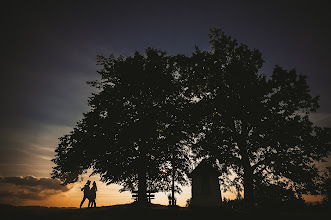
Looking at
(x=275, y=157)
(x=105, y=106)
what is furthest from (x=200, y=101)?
(x=105, y=106)

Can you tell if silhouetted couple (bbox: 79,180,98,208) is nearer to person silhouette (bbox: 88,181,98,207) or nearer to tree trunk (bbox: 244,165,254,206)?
person silhouette (bbox: 88,181,98,207)

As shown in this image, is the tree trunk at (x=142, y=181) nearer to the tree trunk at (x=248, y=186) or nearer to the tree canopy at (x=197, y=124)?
the tree canopy at (x=197, y=124)

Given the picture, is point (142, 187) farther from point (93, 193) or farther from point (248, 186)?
point (248, 186)

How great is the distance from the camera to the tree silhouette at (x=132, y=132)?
2011 centimetres

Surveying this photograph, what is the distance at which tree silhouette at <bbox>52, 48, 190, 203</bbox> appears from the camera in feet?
66.0

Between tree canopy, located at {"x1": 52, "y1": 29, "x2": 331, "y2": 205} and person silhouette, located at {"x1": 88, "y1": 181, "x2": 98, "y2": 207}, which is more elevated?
tree canopy, located at {"x1": 52, "y1": 29, "x2": 331, "y2": 205}

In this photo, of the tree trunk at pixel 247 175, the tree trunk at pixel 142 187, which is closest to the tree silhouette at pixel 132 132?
the tree trunk at pixel 142 187

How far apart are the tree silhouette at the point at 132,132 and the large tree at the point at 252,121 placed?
3.25m

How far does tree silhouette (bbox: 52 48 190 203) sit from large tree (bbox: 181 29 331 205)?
10.7 ft

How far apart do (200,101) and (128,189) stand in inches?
494

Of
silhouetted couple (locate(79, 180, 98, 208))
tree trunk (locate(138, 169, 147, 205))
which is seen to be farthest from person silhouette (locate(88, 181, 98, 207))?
tree trunk (locate(138, 169, 147, 205))

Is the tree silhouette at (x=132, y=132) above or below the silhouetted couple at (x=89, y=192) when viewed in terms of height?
above

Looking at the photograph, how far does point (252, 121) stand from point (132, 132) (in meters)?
11.5

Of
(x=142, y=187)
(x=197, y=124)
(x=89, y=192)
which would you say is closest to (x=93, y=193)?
(x=89, y=192)
